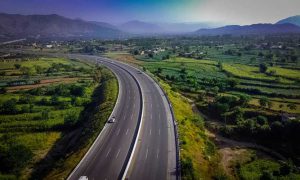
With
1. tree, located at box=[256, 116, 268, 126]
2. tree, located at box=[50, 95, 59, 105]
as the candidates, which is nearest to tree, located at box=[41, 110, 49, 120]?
tree, located at box=[50, 95, 59, 105]

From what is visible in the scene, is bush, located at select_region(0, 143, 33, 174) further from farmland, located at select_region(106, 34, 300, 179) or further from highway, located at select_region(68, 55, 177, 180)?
farmland, located at select_region(106, 34, 300, 179)

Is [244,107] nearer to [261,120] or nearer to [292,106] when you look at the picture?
[261,120]

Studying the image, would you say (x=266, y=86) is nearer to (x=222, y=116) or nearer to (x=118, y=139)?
(x=222, y=116)

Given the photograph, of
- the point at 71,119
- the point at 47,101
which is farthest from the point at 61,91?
the point at 71,119

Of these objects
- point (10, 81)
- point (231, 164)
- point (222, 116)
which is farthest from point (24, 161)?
point (10, 81)

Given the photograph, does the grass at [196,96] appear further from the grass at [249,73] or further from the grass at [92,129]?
the grass at [92,129]

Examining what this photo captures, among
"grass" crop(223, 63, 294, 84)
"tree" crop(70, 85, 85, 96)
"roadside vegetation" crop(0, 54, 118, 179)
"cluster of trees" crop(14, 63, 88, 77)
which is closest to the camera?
"roadside vegetation" crop(0, 54, 118, 179)
